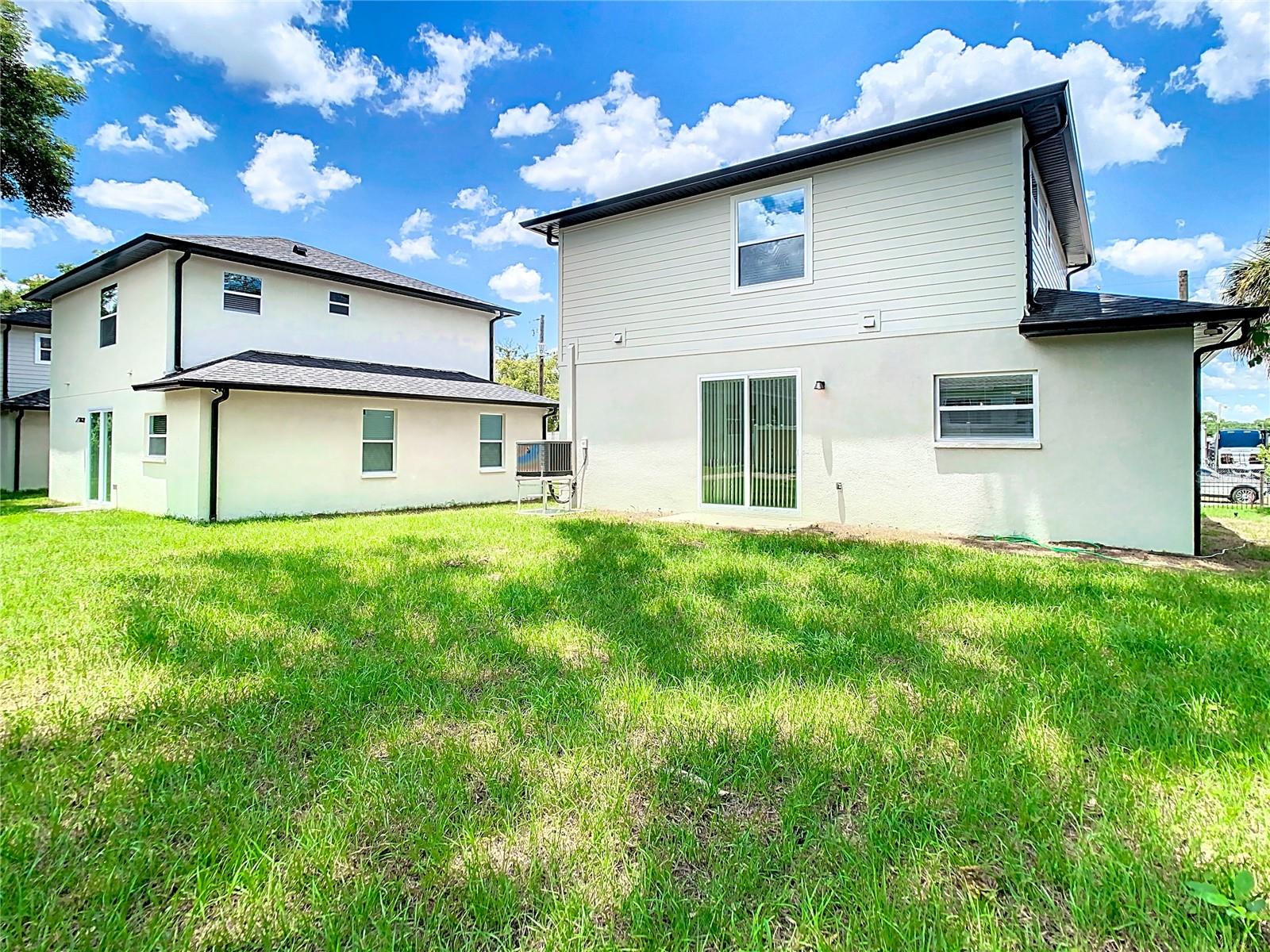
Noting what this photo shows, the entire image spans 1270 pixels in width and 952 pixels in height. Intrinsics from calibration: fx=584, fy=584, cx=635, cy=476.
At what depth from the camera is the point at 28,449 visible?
18312 mm

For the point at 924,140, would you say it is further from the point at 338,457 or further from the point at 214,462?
Answer: the point at 214,462

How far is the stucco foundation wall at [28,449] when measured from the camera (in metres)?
17.9

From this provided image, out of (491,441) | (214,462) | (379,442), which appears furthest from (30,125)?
(491,441)

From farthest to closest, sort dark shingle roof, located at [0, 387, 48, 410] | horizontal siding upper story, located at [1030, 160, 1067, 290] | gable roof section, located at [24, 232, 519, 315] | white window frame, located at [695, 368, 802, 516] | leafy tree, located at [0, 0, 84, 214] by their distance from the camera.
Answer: dark shingle roof, located at [0, 387, 48, 410], leafy tree, located at [0, 0, 84, 214], gable roof section, located at [24, 232, 519, 315], white window frame, located at [695, 368, 802, 516], horizontal siding upper story, located at [1030, 160, 1067, 290]

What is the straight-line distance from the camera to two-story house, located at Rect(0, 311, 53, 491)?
17.9 meters

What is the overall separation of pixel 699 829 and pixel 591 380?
33.2ft

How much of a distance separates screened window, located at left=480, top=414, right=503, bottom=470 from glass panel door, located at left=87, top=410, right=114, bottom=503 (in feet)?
26.5

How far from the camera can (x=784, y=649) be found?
12.3ft

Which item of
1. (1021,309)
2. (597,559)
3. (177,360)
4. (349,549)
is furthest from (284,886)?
(177,360)

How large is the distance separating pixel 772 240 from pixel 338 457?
980 cm

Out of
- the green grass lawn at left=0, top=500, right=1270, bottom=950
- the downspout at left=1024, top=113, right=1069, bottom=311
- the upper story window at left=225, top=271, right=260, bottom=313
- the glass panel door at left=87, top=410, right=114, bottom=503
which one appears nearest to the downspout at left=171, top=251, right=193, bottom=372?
the upper story window at left=225, top=271, right=260, bottom=313

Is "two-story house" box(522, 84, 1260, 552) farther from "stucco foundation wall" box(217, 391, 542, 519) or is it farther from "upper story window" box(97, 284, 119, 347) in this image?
"upper story window" box(97, 284, 119, 347)

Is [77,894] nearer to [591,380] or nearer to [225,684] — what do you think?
[225,684]

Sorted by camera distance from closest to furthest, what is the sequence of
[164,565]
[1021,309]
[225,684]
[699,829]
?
[699,829]
[225,684]
[164,565]
[1021,309]
